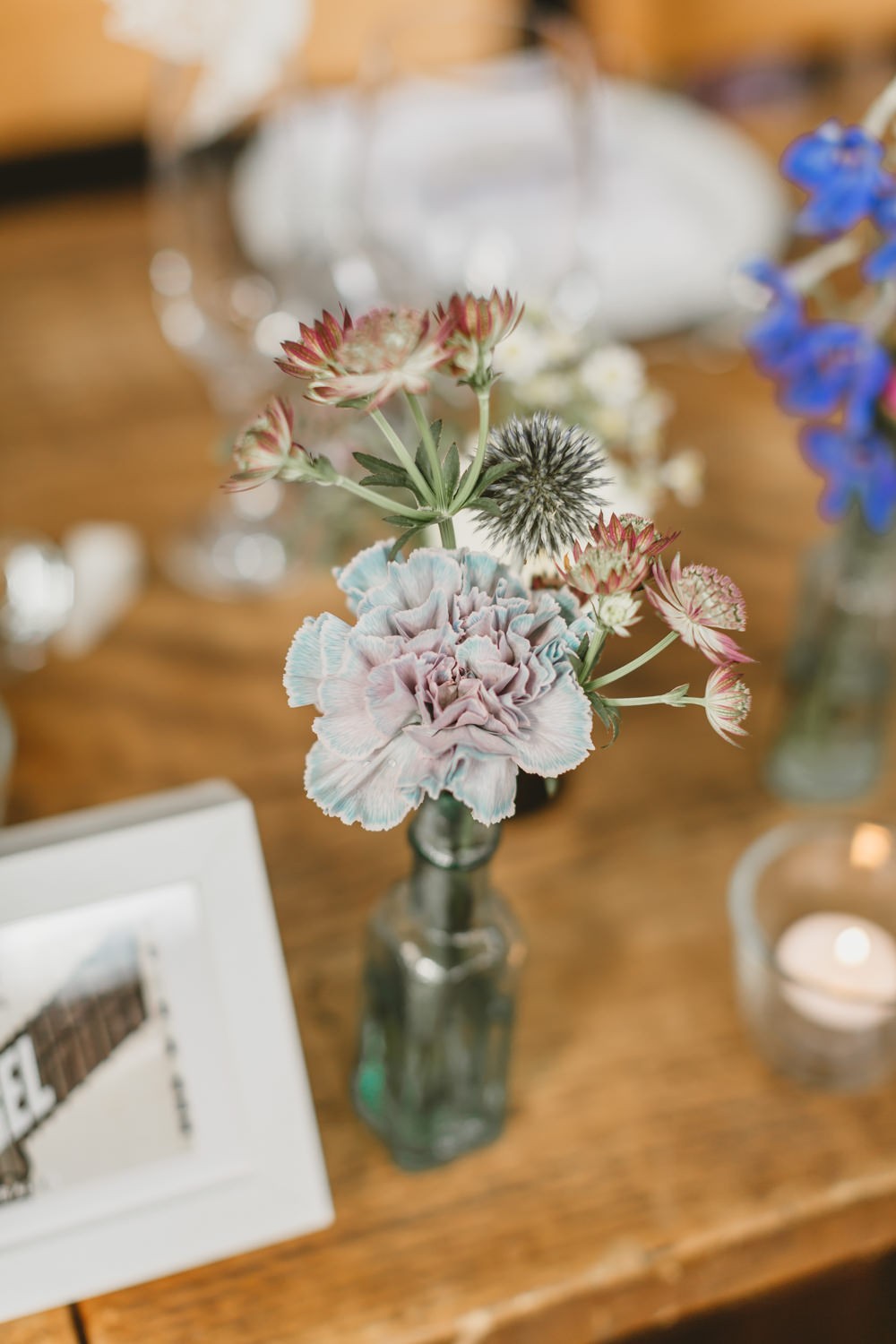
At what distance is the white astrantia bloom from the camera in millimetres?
713

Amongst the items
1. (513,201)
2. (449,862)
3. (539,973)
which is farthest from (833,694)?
(513,201)

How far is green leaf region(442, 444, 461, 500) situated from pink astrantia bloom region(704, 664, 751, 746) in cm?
9

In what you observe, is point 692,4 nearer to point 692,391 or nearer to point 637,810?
point 692,391

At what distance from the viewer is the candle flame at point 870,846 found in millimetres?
563

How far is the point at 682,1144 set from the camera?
536mm

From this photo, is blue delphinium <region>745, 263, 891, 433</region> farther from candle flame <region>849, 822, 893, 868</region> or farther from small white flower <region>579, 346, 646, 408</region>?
candle flame <region>849, 822, 893, 868</region>

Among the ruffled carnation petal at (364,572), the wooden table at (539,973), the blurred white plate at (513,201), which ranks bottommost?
the wooden table at (539,973)

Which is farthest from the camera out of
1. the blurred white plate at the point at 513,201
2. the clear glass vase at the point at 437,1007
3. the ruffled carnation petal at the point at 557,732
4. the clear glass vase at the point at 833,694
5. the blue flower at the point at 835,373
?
the blurred white plate at the point at 513,201

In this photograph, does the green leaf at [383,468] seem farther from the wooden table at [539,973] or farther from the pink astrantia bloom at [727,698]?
the wooden table at [539,973]

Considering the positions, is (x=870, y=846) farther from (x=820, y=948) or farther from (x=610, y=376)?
(x=610, y=376)

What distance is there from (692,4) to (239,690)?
4.49 ft

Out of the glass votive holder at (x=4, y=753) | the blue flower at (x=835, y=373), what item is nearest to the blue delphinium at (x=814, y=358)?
the blue flower at (x=835, y=373)

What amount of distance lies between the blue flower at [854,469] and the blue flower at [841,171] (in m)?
0.10

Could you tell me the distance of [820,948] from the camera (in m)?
0.54
